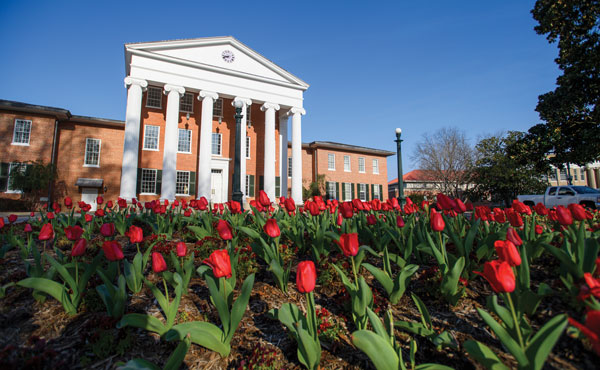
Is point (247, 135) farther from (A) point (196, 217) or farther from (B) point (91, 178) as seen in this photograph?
(A) point (196, 217)

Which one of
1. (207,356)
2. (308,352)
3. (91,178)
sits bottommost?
(207,356)

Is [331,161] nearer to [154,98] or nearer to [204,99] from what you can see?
[204,99]

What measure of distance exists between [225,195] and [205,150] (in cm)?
420

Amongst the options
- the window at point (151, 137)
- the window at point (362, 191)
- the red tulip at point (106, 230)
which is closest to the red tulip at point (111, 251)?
the red tulip at point (106, 230)

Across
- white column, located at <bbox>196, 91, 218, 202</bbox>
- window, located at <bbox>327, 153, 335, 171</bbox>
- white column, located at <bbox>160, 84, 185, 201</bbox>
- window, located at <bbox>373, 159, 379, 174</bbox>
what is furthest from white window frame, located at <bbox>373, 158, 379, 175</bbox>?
white column, located at <bbox>160, 84, 185, 201</bbox>

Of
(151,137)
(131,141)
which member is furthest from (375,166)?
(131,141)

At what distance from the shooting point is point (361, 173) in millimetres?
29797

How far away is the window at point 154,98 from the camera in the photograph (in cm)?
2017

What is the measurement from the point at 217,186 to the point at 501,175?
73.1 ft

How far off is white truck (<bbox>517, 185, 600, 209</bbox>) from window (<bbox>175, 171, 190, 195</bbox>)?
68.8ft

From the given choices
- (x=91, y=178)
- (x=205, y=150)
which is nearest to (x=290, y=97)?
(x=205, y=150)

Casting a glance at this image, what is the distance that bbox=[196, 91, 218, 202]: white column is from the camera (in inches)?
729

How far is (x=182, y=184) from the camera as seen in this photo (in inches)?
800

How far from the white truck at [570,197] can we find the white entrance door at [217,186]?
63.9 feet
